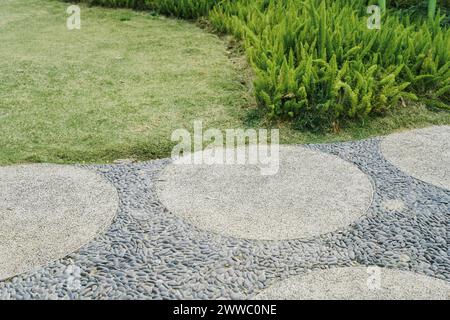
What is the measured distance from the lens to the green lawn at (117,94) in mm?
3377

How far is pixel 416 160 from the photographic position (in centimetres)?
312

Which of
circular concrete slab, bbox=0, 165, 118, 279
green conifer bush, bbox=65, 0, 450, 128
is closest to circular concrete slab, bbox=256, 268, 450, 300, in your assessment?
circular concrete slab, bbox=0, 165, 118, 279

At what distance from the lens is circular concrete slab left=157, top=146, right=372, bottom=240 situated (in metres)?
2.43

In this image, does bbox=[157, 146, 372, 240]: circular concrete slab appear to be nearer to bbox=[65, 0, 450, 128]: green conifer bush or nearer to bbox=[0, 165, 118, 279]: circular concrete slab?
bbox=[0, 165, 118, 279]: circular concrete slab

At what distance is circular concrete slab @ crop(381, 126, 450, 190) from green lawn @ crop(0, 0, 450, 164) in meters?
0.18

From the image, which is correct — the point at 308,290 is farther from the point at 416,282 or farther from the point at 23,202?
the point at 23,202

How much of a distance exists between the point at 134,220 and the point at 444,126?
7.74 ft

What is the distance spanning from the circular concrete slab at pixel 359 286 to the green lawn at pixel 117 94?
146 centimetres

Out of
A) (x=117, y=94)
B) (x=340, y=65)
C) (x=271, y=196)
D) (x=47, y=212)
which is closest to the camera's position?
(x=47, y=212)

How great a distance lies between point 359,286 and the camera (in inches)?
79.7

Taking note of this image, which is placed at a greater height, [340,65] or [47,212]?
[340,65]

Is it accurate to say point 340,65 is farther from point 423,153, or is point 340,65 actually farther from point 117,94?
point 117,94

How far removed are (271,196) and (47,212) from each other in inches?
44.2

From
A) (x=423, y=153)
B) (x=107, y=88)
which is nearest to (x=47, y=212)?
(x=107, y=88)
